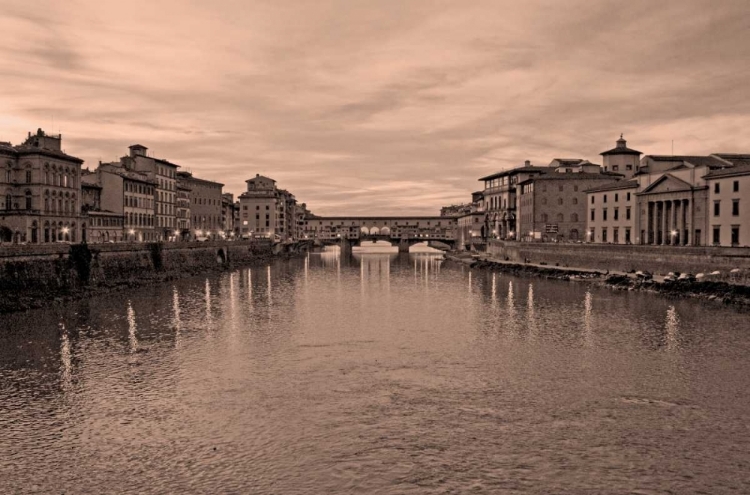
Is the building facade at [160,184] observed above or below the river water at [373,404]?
above

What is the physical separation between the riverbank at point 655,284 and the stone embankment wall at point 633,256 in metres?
1.89

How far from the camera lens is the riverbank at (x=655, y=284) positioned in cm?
5112

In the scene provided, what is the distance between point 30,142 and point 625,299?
72410mm

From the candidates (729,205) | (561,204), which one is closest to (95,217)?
(561,204)

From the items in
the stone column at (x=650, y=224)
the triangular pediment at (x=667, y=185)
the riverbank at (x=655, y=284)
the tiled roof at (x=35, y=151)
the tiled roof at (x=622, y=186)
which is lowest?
the riverbank at (x=655, y=284)

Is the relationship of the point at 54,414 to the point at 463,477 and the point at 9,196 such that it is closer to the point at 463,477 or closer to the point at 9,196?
the point at 463,477

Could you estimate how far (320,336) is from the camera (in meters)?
38.2

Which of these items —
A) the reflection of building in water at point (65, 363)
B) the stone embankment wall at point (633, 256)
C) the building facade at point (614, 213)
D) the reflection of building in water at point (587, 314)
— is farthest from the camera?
the building facade at point (614, 213)

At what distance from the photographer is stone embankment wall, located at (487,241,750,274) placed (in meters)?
59.0

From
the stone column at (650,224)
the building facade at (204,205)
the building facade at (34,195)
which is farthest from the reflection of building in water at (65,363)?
the building facade at (204,205)

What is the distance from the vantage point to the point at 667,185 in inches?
3238

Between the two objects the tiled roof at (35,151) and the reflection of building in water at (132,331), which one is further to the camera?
the tiled roof at (35,151)

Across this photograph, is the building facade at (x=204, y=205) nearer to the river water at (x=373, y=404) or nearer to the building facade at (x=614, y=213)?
the building facade at (x=614, y=213)

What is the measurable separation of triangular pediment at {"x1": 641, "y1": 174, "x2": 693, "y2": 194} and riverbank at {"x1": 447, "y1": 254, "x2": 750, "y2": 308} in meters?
14.2
